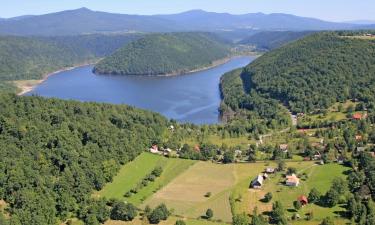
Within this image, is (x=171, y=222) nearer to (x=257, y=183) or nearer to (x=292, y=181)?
(x=257, y=183)

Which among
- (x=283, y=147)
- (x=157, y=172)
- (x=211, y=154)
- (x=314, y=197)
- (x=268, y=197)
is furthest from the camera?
(x=283, y=147)

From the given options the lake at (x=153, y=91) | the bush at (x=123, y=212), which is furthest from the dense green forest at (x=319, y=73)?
the bush at (x=123, y=212)

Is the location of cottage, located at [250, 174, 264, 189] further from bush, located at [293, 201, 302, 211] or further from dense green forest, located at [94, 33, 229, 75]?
dense green forest, located at [94, 33, 229, 75]

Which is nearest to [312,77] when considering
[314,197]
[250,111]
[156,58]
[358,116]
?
[250,111]

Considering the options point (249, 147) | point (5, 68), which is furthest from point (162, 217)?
point (5, 68)

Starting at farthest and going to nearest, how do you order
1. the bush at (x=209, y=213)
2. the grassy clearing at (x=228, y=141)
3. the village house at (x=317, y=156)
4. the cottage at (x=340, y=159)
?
the grassy clearing at (x=228, y=141), the village house at (x=317, y=156), the cottage at (x=340, y=159), the bush at (x=209, y=213)

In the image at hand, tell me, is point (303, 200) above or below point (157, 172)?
above

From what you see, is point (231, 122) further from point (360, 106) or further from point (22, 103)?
point (22, 103)

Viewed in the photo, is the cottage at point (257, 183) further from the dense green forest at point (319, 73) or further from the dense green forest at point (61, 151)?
the dense green forest at point (319, 73)
